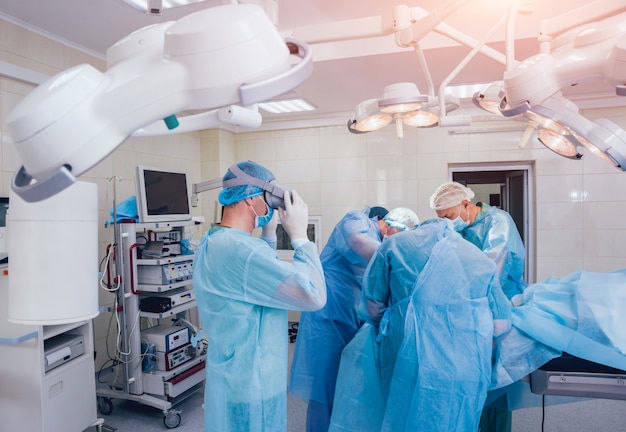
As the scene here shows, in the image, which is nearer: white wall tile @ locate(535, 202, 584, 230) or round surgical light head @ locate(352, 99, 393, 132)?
round surgical light head @ locate(352, 99, 393, 132)

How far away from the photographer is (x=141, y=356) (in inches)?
113

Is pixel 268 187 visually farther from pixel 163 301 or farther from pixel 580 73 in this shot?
pixel 163 301

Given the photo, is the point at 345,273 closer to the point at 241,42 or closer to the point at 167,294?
the point at 167,294

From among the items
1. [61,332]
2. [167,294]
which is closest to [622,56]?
[61,332]

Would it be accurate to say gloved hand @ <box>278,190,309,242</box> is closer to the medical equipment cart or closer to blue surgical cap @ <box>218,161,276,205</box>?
blue surgical cap @ <box>218,161,276,205</box>

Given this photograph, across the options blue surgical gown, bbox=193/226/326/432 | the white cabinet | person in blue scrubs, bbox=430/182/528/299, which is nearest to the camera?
blue surgical gown, bbox=193/226/326/432

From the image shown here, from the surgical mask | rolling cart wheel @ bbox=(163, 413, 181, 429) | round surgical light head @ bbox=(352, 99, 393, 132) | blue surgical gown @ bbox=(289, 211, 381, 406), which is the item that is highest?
round surgical light head @ bbox=(352, 99, 393, 132)

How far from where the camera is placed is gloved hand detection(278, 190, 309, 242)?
4.87 feet

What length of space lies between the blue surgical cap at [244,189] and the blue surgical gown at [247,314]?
0.38 feet

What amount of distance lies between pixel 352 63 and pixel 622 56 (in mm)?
2681

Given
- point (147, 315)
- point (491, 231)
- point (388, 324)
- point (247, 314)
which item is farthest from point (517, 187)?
point (247, 314)

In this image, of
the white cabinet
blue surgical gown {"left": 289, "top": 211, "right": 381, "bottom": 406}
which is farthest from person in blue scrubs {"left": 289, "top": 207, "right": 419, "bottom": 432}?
the white cabinet

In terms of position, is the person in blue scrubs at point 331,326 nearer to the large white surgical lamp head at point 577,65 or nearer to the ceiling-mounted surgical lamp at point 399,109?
the ceiling-mounted surgical lamp at point 399,109

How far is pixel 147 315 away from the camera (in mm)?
2859
